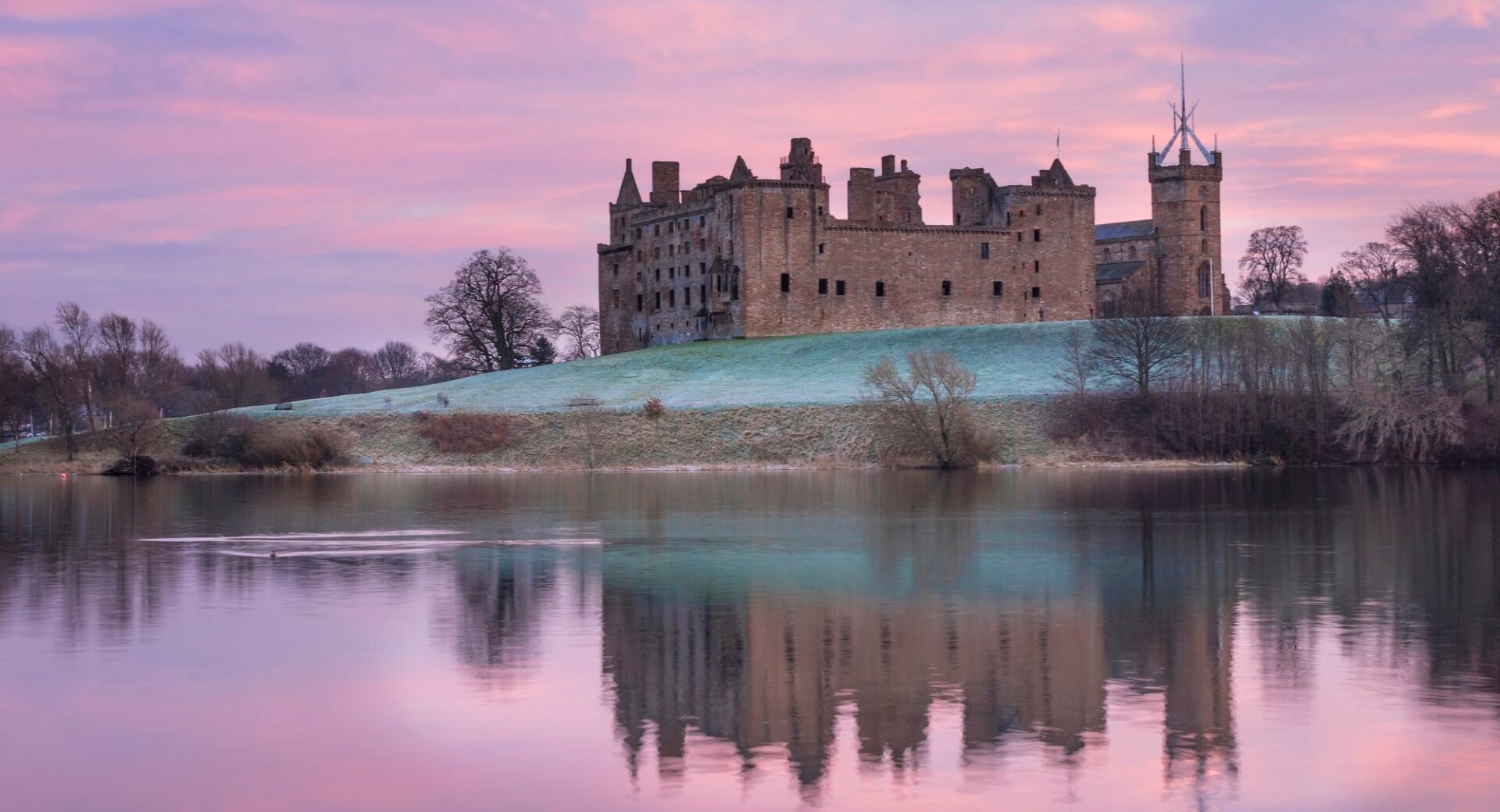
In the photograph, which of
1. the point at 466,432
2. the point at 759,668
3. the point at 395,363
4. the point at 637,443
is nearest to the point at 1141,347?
the point at 637,443

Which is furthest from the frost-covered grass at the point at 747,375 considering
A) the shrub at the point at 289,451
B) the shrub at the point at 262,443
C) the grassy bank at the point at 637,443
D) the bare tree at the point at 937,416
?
the bare tree at the point at 937,416

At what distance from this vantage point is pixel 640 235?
10531cm

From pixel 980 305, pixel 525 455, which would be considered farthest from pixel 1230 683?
pixel 980 305

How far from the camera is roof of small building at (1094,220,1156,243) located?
117125 millimetres

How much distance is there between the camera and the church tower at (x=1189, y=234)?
107m

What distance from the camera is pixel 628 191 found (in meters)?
111

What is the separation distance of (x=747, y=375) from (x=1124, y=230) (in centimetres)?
4636

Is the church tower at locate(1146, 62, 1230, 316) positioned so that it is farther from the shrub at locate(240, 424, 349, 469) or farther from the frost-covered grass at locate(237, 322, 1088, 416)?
the shrub at locate(240, 424, 349, 469)

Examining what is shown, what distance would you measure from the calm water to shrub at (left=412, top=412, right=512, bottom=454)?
38.5 metres

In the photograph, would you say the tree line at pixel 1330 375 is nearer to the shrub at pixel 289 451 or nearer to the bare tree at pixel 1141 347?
the bare tree at pixel 1141 347

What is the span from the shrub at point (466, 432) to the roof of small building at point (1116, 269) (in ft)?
161

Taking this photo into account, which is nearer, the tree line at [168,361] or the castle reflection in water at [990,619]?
the castle reflection in water at [990,619]

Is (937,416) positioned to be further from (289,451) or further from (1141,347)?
(289,451)

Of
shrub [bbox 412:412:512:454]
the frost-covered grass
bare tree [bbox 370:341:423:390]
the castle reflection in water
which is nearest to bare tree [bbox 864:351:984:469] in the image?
the frost-covered grass
